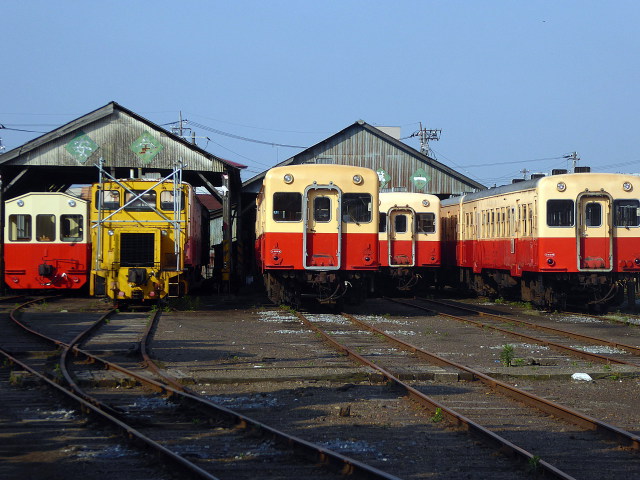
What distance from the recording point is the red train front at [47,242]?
23797 millimetres

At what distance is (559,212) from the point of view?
64.9 ft

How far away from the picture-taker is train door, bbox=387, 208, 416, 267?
2666 cm

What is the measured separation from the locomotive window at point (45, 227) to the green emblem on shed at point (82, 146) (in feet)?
17.7

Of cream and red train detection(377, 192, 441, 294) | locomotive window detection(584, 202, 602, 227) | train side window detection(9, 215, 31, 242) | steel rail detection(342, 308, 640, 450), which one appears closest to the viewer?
steel rail detection(342, 308, 640, 450)

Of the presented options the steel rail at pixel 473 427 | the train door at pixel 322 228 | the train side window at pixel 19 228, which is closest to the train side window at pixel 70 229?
the train side window at pixel 19 228

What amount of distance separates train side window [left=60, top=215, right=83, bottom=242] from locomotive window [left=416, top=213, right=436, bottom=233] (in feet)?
34.3

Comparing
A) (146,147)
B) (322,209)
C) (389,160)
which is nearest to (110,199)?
(322,209)

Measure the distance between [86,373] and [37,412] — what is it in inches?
88.8

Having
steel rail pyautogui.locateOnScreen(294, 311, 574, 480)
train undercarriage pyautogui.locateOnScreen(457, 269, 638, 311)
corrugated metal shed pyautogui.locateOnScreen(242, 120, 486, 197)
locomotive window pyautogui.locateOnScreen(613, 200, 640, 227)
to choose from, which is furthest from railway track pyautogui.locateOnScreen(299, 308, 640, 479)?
corrugated metal shed pyautogui.locateOnScreen(242, 120, 486, 197)

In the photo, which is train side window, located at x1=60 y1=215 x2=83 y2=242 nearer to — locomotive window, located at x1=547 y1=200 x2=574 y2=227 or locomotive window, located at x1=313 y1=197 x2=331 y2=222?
locomotive window, located at x1=313 y1=197 x2=331 y2=222

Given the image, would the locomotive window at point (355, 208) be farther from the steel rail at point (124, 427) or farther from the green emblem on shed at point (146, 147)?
the green emblem on shed at point (146, 147)

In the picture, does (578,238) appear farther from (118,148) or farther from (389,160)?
(389,160)

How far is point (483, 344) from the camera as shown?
14.2 meters

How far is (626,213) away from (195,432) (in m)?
15.0
